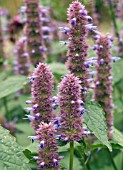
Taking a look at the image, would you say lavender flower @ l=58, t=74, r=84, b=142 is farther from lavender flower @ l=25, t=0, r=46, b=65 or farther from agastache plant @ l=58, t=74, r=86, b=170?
lavender flower @ l=25, t=0, r=46, b=65

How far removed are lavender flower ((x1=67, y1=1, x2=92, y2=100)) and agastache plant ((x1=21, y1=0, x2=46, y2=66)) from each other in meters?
1.39

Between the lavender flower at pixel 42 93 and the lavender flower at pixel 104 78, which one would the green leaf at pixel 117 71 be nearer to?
the lavender flower at pixel 104 78

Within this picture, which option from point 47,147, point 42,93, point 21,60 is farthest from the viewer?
point 21,60

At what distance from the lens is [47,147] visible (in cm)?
263

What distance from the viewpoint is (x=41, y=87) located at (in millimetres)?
2795

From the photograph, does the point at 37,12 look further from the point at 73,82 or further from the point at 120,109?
the point at 73,82

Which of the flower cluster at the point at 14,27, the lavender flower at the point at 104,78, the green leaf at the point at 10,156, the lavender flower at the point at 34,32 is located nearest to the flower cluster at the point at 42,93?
the green leaf at the point at 10,156

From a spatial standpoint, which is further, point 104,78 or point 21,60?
point 21,60

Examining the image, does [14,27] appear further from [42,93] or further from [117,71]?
[42,93]

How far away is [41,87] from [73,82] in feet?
0.80

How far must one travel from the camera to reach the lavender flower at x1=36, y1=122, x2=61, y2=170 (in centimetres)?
257

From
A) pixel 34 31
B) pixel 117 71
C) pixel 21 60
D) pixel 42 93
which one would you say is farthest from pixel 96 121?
pixel 21 60

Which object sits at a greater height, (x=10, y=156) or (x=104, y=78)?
(x=104, y=78)

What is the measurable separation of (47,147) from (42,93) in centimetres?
37
